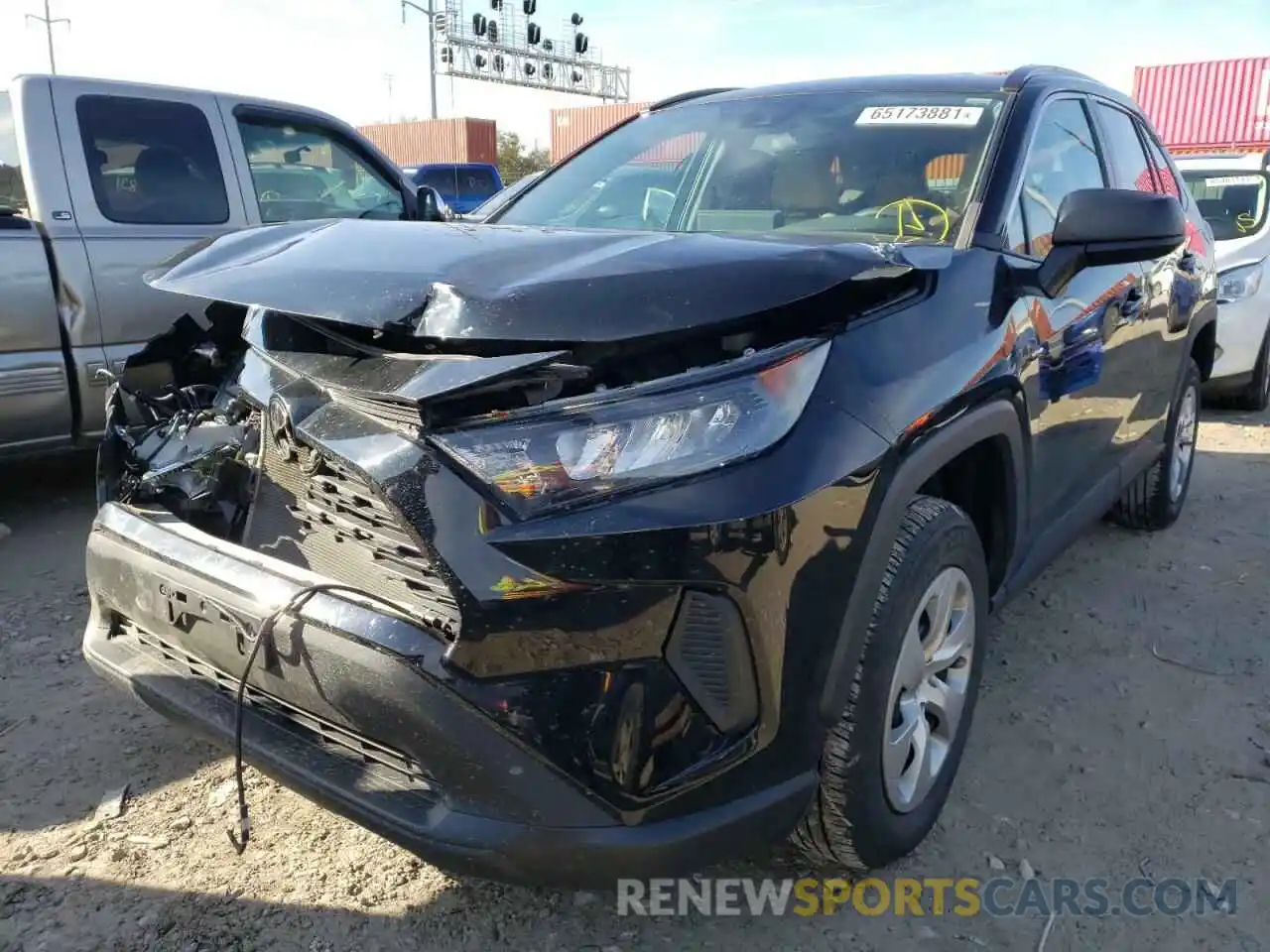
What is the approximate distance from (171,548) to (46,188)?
3078 millimetres

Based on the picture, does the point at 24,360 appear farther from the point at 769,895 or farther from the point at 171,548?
the point at 769,895

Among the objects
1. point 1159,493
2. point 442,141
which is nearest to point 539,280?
point 1159,493

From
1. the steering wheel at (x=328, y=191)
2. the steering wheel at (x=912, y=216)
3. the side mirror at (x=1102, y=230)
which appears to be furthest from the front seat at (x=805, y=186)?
the steering wheel at (x=328, y=191)

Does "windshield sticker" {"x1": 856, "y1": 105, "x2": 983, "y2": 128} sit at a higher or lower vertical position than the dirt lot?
higher

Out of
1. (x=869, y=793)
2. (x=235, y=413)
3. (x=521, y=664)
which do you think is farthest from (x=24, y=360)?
(x=869, y=793)

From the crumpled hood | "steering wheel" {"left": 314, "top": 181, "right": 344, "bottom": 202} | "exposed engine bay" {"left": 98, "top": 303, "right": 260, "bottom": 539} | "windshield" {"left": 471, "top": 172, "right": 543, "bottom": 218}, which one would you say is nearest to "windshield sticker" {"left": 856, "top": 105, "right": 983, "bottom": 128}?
the crumpled hood

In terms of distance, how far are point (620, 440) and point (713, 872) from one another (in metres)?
1.15

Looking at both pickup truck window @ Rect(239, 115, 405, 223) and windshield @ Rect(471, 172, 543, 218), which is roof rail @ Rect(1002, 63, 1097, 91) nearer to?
windshield @ Rect(471, 172, 543, 218)

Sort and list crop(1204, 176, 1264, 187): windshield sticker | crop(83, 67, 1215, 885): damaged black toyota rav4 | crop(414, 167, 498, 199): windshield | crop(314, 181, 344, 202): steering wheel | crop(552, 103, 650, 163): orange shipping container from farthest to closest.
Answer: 1. crop(552, 103, 650, 163): orange shipping container
2. crop(414, 167, 498, 199): windshield
3. crop(1204, 176, 1264, 187): windshield sticker
4. crop(314, 181, 344, 202): steering wheel
5. crop(83, 67, 1215, 885): damaged black toyota rav4

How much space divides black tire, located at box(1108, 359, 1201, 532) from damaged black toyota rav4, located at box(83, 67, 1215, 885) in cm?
201

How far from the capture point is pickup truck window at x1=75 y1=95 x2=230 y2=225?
4.52 m

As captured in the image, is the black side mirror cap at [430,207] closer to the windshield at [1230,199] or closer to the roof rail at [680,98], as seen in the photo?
the roof rail at [680,98]

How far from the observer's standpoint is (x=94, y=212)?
4.45 meters

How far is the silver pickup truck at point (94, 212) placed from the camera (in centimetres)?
422
